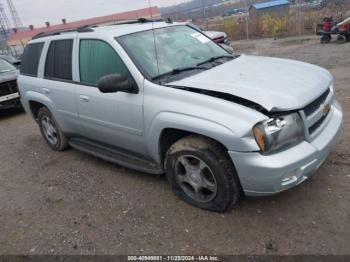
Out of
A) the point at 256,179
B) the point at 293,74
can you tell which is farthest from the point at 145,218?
the point at 293,74

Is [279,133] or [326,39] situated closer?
[279,133]

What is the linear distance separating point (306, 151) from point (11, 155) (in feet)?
16.3

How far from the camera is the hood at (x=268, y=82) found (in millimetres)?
2877

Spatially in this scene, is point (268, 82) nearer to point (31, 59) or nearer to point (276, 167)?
point (276, 167)

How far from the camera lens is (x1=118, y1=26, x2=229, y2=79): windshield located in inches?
144

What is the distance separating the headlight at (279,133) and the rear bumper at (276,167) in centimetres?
6

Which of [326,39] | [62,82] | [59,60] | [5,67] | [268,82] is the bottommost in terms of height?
[326,39]

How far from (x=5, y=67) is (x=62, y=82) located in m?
5.66

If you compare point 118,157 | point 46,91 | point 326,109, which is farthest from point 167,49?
point 46,91

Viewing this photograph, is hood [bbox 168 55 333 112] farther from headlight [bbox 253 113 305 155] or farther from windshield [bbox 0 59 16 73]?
windshield [bbox 0 59 16 73]

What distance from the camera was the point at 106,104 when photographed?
3885mm

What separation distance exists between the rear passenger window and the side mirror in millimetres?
1273

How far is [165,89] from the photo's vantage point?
3.31 m

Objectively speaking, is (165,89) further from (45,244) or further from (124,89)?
(45,244)
